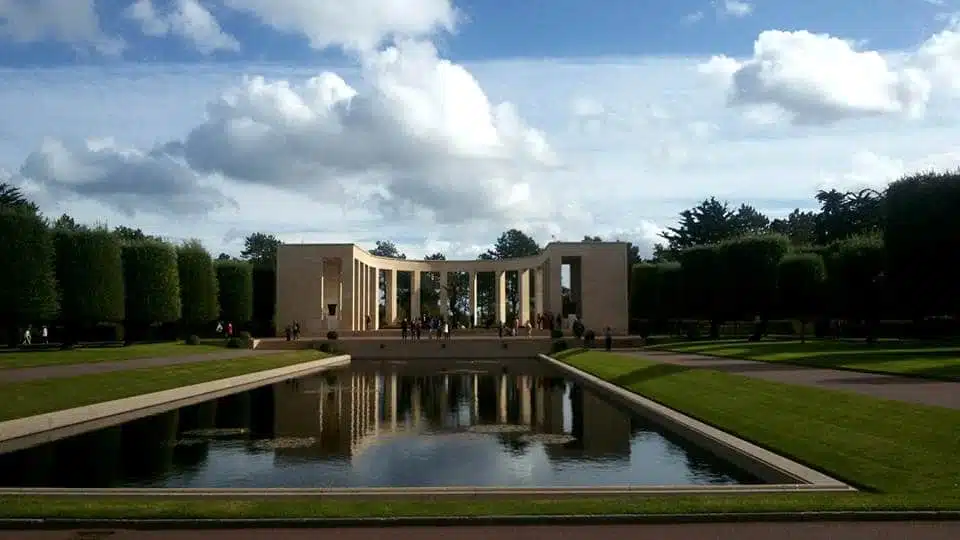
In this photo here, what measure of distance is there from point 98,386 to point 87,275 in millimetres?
22622

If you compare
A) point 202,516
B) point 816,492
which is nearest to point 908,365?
point 816,492

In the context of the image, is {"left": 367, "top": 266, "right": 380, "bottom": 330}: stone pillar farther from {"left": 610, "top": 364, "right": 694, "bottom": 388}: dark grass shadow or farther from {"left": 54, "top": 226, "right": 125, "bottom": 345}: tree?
{"left": 610, "top": 364, "right": 694, "bottom": 388}: dark grass shadow

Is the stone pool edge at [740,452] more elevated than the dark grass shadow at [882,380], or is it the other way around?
the dark grass shadow at [882,380]

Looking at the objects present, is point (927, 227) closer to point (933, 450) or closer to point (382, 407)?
point (382, 407)

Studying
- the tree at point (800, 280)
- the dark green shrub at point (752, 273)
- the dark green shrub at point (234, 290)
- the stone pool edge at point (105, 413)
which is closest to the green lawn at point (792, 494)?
the stone pool edge at point (105, 413)

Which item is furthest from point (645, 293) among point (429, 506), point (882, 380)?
point (429, 506)

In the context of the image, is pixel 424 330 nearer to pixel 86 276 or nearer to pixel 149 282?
pixel 149 282

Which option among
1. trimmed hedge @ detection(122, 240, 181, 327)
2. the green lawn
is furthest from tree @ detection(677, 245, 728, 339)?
the green lawn

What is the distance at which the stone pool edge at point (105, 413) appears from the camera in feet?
48.1

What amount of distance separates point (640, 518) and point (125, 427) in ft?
38.3

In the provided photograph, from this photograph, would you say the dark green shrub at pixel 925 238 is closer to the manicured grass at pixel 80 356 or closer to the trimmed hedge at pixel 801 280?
the trimmed hedge at pixel 801 280

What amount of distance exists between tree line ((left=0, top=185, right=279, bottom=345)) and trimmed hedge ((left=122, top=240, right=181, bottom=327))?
5 cm

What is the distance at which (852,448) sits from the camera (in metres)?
11.3

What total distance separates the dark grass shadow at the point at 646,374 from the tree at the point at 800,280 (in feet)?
90.5
